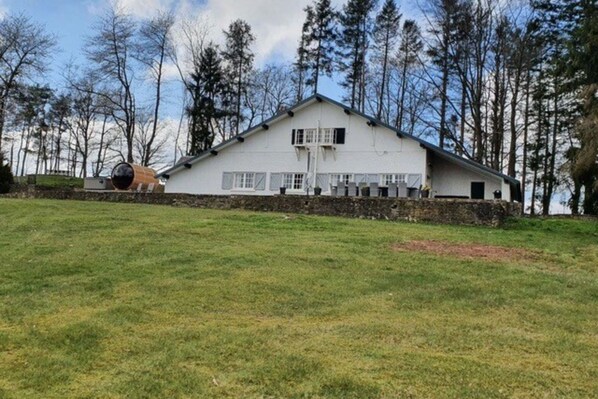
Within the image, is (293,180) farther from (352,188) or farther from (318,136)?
(352,188)

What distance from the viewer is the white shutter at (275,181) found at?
1039 inches

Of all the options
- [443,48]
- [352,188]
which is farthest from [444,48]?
[352,188]

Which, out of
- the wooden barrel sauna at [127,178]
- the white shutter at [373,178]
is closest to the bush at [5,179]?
the wooden barrel sauna at [127,178]

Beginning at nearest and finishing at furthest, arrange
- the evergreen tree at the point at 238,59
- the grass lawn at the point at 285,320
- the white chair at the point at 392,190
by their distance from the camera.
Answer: the grass lawn at the point at 285,320 < the white chair at the point at 392,190 < the evergreen tree at the point at 238,59

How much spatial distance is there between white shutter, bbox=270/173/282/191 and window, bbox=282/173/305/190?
224mm

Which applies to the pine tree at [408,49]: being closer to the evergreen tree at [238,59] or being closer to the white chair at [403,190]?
the evergreen tree at [238,59]

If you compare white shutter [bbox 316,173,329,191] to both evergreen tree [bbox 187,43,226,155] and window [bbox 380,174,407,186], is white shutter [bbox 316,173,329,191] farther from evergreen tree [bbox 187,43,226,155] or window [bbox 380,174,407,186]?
evergreen tree [bbox 187,43,226,155]

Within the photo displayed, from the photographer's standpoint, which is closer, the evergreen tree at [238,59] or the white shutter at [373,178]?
the white shutter at [373,178]

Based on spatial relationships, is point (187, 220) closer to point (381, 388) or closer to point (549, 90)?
point (381, 388)

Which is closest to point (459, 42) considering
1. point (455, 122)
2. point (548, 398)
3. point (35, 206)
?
point (455, 122)

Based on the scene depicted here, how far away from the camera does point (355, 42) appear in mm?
34344

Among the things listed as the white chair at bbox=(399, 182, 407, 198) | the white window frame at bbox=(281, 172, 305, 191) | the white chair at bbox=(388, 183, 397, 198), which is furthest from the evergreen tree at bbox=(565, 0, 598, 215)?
the white window frame at bbox=(281, 172, 305, 191)

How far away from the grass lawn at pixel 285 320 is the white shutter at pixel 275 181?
1544cm

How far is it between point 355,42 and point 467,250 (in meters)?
26.3
